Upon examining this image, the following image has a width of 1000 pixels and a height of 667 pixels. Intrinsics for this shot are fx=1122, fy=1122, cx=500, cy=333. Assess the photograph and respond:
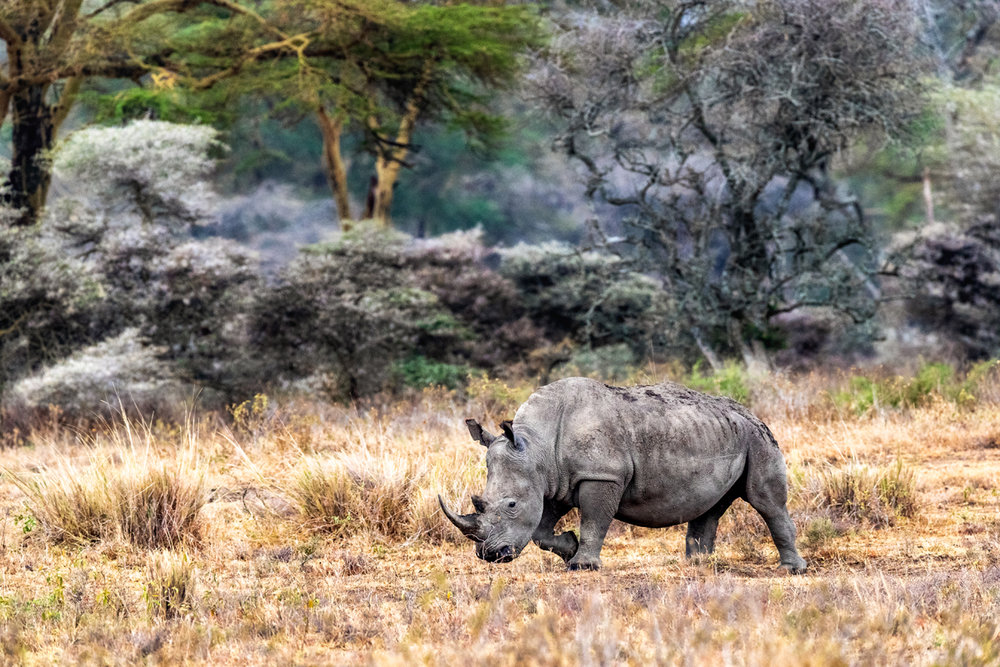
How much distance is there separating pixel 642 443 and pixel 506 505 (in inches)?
37.2

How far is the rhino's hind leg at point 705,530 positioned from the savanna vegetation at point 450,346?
139 millimetres

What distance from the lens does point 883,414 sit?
1234cm

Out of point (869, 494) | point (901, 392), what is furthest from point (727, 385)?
point (869, 494)

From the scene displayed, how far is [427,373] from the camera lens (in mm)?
18625

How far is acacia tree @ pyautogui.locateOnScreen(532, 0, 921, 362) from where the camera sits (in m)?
17.2

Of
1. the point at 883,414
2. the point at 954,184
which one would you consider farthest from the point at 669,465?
the point at 954,184

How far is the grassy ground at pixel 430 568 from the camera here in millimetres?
4539

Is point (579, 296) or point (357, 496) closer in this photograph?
point (357, 496)

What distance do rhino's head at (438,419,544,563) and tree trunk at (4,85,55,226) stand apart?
15507 millimetres

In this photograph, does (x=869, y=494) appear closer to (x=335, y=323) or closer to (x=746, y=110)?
(x=335, y=323)

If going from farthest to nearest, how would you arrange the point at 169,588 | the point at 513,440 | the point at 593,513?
the point at 593,513
the point at 513,440
the point at 169,588

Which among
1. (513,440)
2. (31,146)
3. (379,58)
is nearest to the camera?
(513,440)

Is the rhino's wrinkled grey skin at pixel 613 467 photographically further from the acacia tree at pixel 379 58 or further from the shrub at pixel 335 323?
the acacia tree at pixel 379 58

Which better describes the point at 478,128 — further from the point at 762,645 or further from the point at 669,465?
the point at 762,645
